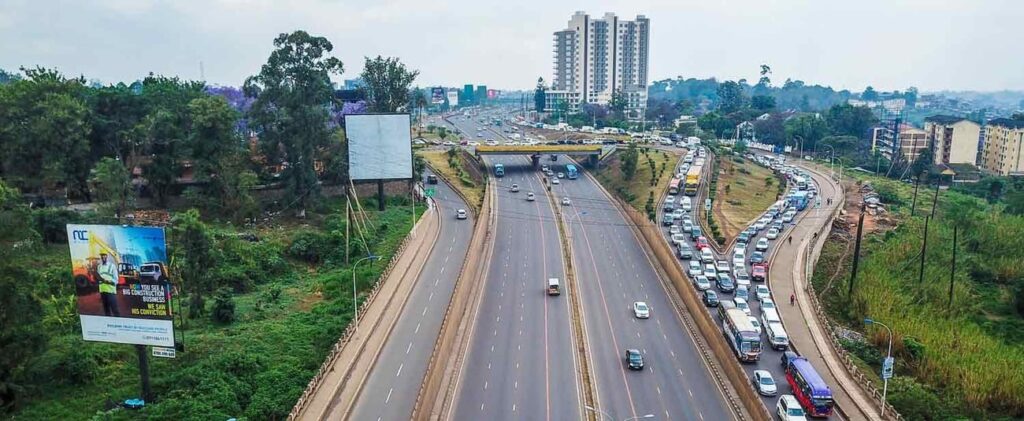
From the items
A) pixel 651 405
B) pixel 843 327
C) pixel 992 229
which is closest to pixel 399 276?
pixel 651 405

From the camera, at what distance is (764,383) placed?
137ft

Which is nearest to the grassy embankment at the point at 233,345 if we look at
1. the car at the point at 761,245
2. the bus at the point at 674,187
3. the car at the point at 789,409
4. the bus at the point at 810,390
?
the car at the point at 789,409

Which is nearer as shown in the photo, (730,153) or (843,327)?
(843,327)

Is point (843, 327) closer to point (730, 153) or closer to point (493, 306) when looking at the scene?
point (493, 306)

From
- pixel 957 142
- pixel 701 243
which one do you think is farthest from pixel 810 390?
pixel 957 142

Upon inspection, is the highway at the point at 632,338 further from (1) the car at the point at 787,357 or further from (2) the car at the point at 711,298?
(1) the car at the point at 787,357

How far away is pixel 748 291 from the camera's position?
5803cm

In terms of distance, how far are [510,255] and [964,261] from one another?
4661 centimetres

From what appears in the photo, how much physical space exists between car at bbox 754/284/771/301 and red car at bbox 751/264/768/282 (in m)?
3.26

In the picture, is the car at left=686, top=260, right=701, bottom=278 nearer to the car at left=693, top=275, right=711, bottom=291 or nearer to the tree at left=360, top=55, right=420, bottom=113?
the car at left=693, top=275, right=711, bottom=291

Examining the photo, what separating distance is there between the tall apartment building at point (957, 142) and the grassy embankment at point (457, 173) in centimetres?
9845

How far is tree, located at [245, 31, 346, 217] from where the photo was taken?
2963 inches

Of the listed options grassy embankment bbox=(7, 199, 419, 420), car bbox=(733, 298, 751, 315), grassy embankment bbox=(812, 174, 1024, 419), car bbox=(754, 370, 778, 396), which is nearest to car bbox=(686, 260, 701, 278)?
car bbox=(733, 298, 751, 315)

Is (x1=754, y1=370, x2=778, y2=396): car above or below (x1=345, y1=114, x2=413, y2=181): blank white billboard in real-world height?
below
